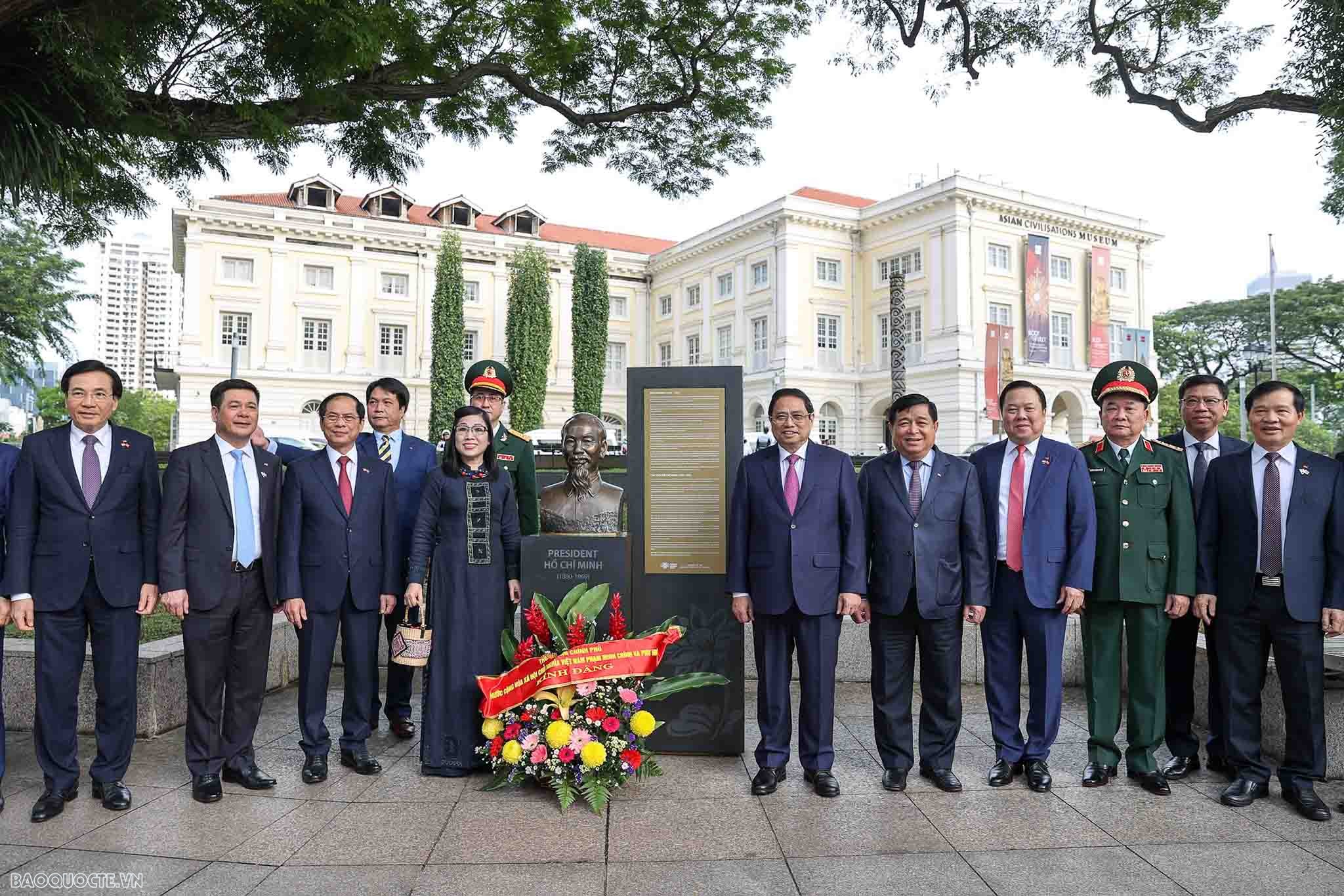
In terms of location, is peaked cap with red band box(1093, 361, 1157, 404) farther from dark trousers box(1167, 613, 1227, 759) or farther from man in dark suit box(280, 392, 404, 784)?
man in dark suit box(280, 392, 404, 784)

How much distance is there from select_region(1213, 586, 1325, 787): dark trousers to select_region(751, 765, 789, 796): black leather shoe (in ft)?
7.01

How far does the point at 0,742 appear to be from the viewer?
13.0 ft

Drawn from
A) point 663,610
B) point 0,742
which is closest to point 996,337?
point 663,610

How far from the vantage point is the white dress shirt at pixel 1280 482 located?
159 inches

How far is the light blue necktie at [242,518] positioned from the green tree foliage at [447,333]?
31266 mm

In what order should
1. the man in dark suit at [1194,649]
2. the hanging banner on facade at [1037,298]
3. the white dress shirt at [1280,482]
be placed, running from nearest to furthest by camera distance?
the white dress shirt at [1280,482] < the man in dark suit at [1194,649] < the hanging banner on facade at [1037,298]

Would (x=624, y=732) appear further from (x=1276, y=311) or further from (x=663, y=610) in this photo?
(x=1276, y=311)

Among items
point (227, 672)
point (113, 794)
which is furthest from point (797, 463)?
point (113, 794)

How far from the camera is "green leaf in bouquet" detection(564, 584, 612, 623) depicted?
4340 millimetres

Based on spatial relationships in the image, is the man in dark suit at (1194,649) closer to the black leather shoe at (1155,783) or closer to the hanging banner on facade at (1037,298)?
the black leather shoe at (1155,783)

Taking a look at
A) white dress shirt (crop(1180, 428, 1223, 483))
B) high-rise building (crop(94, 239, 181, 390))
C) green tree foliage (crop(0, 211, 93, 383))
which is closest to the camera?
white dress shirt (crop(1180, 428, 1223, 483))

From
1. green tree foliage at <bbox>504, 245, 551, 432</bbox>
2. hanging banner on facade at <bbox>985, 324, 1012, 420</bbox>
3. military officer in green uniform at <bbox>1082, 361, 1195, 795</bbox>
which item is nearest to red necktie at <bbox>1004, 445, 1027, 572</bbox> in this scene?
military officer in green uniform at <bbox>1082, 361, 1195, 795</bbox>

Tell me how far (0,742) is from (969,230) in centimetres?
3667

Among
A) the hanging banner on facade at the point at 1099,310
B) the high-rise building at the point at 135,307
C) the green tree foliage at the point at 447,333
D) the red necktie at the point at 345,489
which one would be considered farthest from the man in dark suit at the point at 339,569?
the high-rise building at the point at 135,307
